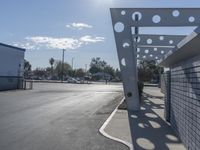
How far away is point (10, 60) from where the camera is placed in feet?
143

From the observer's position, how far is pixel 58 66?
143 metres

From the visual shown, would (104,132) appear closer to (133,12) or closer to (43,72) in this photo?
(133,12)

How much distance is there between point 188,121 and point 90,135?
10.3ft

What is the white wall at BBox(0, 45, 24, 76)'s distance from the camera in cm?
4172

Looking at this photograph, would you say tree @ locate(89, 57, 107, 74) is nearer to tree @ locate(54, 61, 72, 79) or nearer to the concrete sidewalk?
tree @ locate(54, 61, 72, 79)

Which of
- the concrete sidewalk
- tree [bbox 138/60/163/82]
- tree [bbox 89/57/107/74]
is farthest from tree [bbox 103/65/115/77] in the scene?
the concrete sidewalk

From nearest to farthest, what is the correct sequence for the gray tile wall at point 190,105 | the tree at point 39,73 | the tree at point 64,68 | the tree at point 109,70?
1. the gray tile wall at point 190,105
2. the tree at point 64,68
3. the tree at point 39,73
4. the tree at point 109,70

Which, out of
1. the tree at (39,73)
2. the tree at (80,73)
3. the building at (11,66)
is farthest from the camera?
the tree at (80,73)

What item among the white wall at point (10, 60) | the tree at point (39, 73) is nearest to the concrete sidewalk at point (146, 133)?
the white wall at point (10, 60)

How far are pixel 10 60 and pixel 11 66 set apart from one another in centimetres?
83

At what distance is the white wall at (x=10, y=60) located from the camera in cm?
4172

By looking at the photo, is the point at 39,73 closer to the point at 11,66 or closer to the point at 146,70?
the point at 146,70

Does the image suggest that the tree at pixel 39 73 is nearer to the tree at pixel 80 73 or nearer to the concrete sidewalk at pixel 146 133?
the tree at pixel 80 73

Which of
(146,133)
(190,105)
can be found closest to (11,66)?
(146,133)
